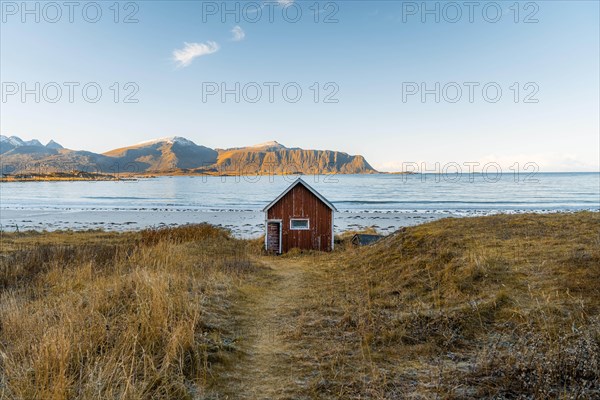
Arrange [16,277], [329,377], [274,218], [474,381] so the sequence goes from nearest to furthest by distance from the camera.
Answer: [474,381] → [329,377] → [16,277] → [274,218]

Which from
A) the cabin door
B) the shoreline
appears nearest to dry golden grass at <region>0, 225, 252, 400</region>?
the cabin door

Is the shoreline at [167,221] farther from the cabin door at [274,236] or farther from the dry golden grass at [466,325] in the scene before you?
the dry golden grass at [466,325]

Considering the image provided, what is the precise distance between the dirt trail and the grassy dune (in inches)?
1.3

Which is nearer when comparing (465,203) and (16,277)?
(16,277)

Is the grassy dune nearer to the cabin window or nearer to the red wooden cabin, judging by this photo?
the red wooden cabin

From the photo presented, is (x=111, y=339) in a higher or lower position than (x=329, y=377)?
higher

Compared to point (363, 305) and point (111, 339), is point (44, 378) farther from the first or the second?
point (363, 305)

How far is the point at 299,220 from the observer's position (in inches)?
1008

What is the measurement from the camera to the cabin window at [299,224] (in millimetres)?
25484

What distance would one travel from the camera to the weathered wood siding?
25391 mm

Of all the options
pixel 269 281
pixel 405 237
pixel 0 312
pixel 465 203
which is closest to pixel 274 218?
pixel 405 237

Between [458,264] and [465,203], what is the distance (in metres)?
67.3

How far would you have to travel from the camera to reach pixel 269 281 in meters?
13.3

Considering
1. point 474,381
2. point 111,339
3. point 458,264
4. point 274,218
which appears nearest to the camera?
point 474,381
